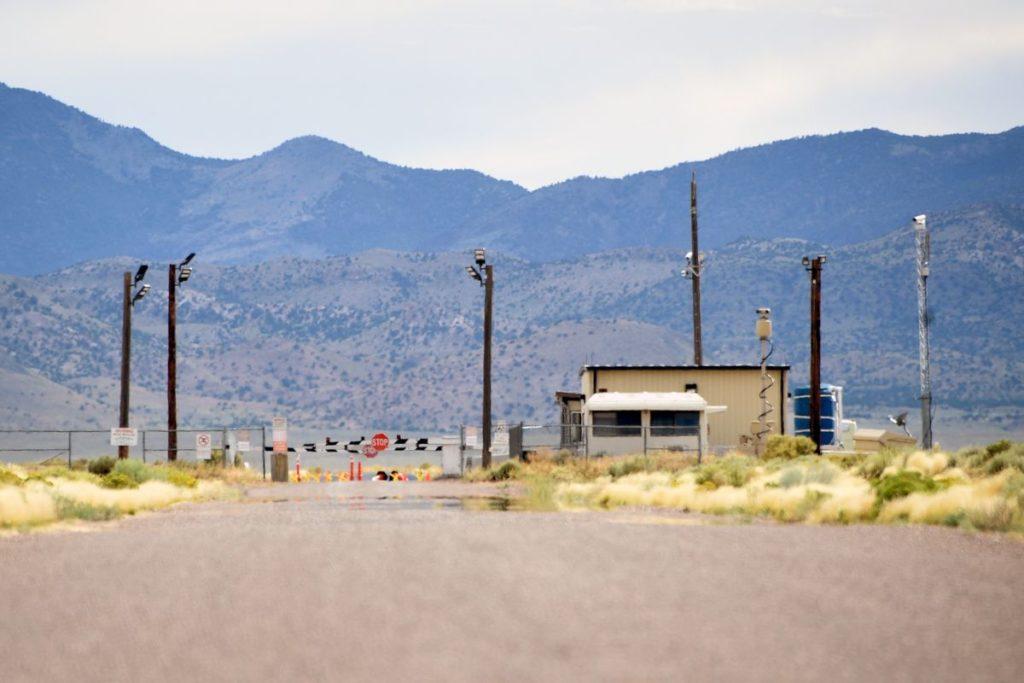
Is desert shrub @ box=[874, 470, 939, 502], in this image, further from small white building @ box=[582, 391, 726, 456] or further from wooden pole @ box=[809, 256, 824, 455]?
small white building @ box=[582, 391, 726, 456]

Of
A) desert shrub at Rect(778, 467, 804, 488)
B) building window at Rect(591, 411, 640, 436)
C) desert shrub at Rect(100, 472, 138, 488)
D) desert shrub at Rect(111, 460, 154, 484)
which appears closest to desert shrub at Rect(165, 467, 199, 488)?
desert shrub at Rect(111, 460, 154, 484)

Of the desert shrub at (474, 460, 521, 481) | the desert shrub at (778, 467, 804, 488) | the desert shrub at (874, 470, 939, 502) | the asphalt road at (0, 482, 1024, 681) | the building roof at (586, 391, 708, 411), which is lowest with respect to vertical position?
the desert shrub at (474, 460, 521, 481)

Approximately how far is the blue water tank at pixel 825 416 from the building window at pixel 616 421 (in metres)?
11.7

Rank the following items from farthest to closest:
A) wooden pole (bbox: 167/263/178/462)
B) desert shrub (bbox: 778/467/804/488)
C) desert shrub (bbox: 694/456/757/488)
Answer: wooden pole (bbox: 167/263/178/462) → desert shrub (bbox: 694/456/757/488) → desert shrub (bbox: 778/467/804/488)

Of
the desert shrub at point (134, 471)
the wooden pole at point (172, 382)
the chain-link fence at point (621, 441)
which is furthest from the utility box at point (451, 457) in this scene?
the desert shrub at point (134, 471)

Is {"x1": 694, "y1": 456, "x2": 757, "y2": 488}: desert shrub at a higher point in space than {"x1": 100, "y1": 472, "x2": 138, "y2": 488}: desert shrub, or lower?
higher

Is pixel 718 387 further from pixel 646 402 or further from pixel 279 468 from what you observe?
pixel 279 468

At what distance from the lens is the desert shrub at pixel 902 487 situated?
79.9 ft

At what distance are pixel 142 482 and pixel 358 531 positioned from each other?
19.1 m

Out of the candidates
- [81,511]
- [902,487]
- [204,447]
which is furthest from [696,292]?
[81,511]

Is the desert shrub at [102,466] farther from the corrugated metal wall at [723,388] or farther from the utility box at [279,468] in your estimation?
the corrugated metal wall at [723,388]

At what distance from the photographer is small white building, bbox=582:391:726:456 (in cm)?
5150

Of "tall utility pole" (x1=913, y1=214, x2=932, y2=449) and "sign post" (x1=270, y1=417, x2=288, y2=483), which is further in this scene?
"tall utility pole" (x1=913, y1=214, x2=932, y2=449)

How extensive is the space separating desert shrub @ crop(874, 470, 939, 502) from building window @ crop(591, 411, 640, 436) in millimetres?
26446
